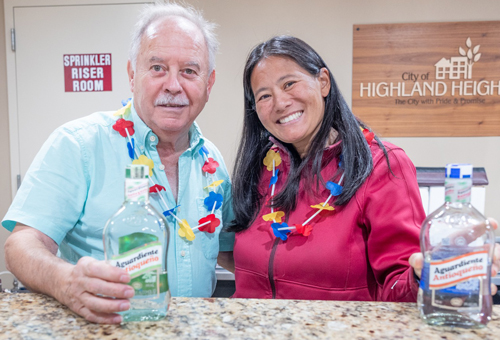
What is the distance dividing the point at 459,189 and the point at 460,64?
247 centimetres

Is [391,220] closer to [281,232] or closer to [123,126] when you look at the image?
[281,232]

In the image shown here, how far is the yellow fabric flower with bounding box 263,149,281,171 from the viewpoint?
1514mm

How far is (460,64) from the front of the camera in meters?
2.80

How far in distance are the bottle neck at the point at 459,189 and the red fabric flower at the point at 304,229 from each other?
582 mm

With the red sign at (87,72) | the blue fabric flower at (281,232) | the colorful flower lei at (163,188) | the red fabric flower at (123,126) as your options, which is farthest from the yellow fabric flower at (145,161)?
the red sign at (87,72)

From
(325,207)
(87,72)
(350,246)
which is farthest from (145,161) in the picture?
(87,72)

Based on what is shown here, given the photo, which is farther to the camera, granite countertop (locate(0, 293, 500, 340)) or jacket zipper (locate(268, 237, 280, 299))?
jacket zipper (locate(268, 237, 280, 299))

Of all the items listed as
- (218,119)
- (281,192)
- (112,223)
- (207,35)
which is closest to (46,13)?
(218,119)

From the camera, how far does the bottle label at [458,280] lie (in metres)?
0.70

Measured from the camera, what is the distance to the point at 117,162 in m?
1.31

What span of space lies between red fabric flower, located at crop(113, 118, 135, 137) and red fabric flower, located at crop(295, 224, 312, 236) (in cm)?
63

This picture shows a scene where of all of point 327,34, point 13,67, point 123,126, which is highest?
point 327,34

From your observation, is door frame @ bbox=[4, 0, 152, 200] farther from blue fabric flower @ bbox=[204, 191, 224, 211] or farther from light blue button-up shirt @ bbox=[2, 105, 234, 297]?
blue fabric flower @ bbox=[204, 191, 224, 211]

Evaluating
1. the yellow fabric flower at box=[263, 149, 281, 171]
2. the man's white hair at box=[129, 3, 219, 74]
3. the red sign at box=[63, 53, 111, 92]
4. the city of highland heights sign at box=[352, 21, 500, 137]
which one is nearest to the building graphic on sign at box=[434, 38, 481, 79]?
the city of highland heights sign at box=[352, 21, 500, 137]
